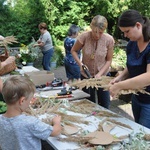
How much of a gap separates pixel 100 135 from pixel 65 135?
27 cm

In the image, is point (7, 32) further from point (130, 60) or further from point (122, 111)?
point (130, 60)

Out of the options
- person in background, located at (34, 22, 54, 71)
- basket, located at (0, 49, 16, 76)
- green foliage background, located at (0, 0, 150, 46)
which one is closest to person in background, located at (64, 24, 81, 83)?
basket, located at (0, 49, 16, 76)

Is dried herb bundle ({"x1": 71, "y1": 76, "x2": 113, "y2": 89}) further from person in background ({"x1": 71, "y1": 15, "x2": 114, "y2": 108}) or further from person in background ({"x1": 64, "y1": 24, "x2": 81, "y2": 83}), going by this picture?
person in background ({"x1": 64, "y1": 24, "x2": 81, "y2": 83})

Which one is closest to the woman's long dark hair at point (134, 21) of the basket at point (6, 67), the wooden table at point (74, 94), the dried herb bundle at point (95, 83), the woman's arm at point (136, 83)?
the woman's arm at point (136, 83)

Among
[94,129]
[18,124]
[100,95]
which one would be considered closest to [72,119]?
[94,129]

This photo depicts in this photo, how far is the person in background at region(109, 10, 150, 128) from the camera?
2.02 meters

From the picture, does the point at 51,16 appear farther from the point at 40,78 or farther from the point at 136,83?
the point at 136,83

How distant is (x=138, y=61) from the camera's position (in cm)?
215

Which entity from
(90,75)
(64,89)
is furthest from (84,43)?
(64,89)

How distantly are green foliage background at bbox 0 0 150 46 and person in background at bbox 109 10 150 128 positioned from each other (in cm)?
814

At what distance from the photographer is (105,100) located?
10.1ft

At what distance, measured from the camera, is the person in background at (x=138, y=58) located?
6.63 feet

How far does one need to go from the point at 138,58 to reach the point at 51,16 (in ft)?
28.8

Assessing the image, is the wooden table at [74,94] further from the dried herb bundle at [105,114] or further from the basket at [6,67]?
the basket at [6,67]
